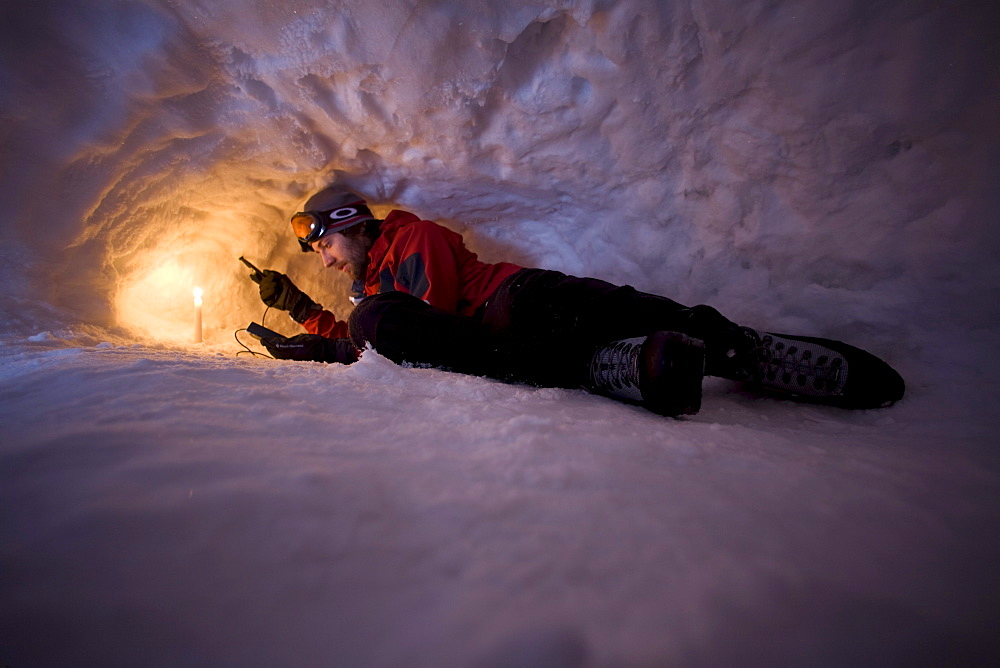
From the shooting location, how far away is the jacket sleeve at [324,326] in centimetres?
196

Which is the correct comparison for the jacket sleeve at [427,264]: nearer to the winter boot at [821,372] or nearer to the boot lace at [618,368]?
the boot lace at [618,368]

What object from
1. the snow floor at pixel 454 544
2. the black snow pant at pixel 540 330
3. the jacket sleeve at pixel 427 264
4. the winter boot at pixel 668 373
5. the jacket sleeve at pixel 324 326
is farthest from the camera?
the jacket sleeve at pixel 324 326

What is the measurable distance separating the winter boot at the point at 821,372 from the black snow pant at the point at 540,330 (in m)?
0.06

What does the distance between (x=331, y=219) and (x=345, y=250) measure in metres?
0.14

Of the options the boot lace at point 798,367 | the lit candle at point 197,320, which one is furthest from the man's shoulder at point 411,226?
the boot lace at point 798,367

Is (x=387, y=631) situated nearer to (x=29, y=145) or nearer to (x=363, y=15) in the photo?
(x=363, y=15)

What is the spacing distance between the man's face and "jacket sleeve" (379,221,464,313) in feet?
1.15

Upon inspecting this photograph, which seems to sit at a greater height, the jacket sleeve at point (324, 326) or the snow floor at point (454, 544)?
the jacket sleeve at point (324, 326)

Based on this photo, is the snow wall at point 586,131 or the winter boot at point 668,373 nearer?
the winter boot at point 668,373

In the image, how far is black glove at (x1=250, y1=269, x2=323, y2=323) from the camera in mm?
2045

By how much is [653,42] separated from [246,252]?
1978 millimetres

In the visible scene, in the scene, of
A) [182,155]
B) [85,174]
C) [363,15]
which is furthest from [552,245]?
[85,174]

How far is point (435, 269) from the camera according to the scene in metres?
1.32

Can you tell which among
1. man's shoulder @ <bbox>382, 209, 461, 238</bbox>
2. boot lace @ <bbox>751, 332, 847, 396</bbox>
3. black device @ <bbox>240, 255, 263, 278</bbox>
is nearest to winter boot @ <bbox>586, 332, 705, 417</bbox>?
boot lace @ <bbox>751, 332, 847, 396</bbox>
